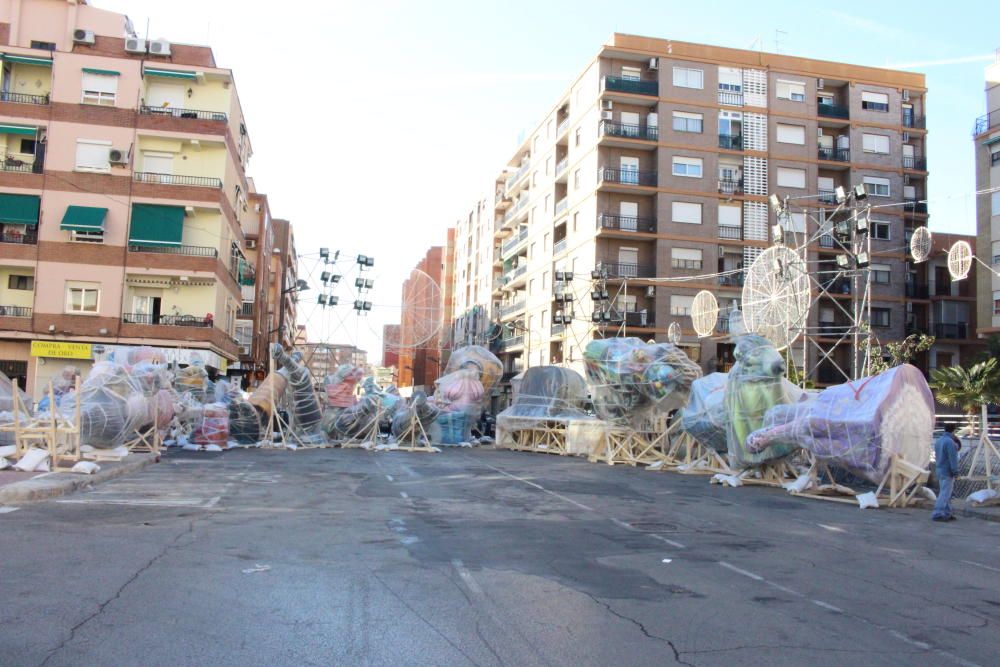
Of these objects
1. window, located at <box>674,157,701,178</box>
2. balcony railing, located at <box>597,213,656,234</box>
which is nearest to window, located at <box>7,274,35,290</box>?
balcony railing, located at <box>597,213,656,234</box>

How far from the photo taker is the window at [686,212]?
1895 inches

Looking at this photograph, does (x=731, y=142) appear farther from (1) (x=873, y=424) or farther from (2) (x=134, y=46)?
(1) (x=873, y=424)

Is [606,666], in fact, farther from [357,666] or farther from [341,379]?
[341,379]

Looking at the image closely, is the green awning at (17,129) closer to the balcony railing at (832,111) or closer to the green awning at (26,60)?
the green awning at (26,60)

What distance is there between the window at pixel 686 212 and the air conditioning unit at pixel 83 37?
103 feet

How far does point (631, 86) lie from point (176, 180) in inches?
1016

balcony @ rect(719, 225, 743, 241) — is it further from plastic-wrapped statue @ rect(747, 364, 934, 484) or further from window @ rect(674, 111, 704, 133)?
plastic-wrapped statue @ rect(747, 364, 934, 484)

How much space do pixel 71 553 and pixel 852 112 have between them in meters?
52.1

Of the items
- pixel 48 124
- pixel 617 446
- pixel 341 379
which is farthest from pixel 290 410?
pixel 48 124

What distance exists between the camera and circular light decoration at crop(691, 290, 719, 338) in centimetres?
2764

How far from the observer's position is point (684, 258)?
4788 centimetres

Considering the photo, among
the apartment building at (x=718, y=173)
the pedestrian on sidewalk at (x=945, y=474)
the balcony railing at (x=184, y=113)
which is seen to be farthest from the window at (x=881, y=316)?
the pedestrian on sidewalk at (x=945, y=474)

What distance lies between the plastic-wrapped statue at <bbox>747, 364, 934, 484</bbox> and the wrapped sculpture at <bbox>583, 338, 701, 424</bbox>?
23.8ft

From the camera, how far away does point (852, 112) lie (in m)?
50.3
